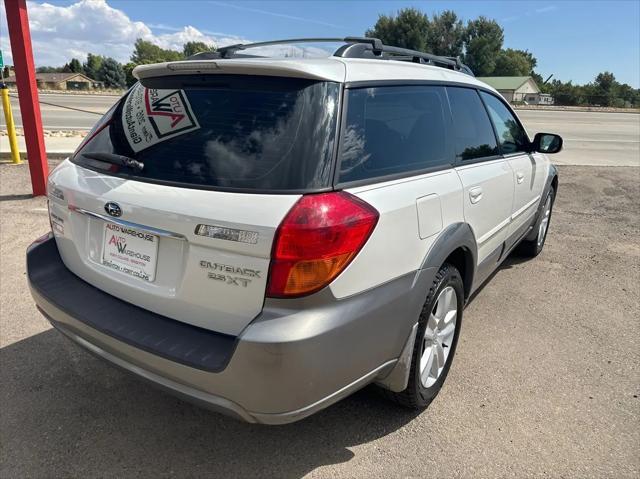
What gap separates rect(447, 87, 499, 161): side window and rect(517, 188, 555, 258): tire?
1.80 m

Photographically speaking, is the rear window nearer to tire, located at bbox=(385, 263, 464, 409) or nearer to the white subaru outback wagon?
the white subaru outback wagon

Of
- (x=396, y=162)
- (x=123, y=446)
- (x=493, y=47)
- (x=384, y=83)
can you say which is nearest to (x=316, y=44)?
(x=384, y=83)

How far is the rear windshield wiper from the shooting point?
2.20 meters

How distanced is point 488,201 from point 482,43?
8987 cm

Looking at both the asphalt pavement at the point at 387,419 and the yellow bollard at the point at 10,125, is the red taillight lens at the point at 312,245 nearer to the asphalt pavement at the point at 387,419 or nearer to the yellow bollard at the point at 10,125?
the asphalt pavement at the point at 387,419

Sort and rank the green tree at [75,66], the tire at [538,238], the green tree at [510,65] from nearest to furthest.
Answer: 1. the tire at [538,238]
2. the green tree at [510,65]
3. the green tree at [75,66]

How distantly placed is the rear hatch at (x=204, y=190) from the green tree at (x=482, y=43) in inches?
3435

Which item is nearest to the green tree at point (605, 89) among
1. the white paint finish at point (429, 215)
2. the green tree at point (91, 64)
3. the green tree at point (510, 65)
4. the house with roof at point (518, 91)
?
the house with roof at point (518, 91)

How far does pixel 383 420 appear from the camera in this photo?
264 cm

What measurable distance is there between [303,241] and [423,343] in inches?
41.7

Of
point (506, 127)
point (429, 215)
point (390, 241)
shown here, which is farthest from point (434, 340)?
point (506, 127)

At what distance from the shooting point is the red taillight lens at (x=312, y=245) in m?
1.79

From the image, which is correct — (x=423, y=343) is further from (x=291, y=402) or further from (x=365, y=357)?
(x=291, y=402)

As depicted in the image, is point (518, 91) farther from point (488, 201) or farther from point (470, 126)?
point (488, 201)
